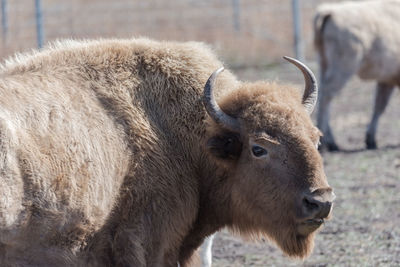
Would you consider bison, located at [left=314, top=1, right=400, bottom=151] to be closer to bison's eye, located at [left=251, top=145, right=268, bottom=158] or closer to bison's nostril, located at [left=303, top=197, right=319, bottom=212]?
bison's eye, located at [left=251, top=145, right=268, bottom=158]

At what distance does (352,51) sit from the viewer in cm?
1127

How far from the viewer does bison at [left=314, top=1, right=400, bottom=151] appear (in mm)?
11312

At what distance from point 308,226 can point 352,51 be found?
685cm

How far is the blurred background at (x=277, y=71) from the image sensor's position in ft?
23.1

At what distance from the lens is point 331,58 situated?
1143 cm

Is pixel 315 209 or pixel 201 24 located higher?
pixel 315 209

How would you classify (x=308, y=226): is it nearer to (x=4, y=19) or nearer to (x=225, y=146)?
(x=225, y=146)

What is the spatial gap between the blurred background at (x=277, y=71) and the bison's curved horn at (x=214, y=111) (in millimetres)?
1430

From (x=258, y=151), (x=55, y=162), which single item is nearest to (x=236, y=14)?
(x=258, y=151)

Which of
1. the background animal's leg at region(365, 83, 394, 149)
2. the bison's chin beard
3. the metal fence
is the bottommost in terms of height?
the metal fence

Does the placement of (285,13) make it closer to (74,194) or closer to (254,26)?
(254,26)

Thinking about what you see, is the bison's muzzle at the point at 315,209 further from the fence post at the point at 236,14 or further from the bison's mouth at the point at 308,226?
the fence post at the point at 236,14

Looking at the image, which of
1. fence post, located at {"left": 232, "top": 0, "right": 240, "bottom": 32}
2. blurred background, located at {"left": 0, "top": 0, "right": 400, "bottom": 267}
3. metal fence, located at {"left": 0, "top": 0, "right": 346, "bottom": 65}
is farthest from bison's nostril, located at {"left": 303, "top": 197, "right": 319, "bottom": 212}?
fence post, located at {"left": 232, "top": 0, "right": 240, "bottom": 32}

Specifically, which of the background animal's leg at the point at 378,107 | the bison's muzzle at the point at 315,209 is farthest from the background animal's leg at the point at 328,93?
the bison's muzzle at the point at 315,209
